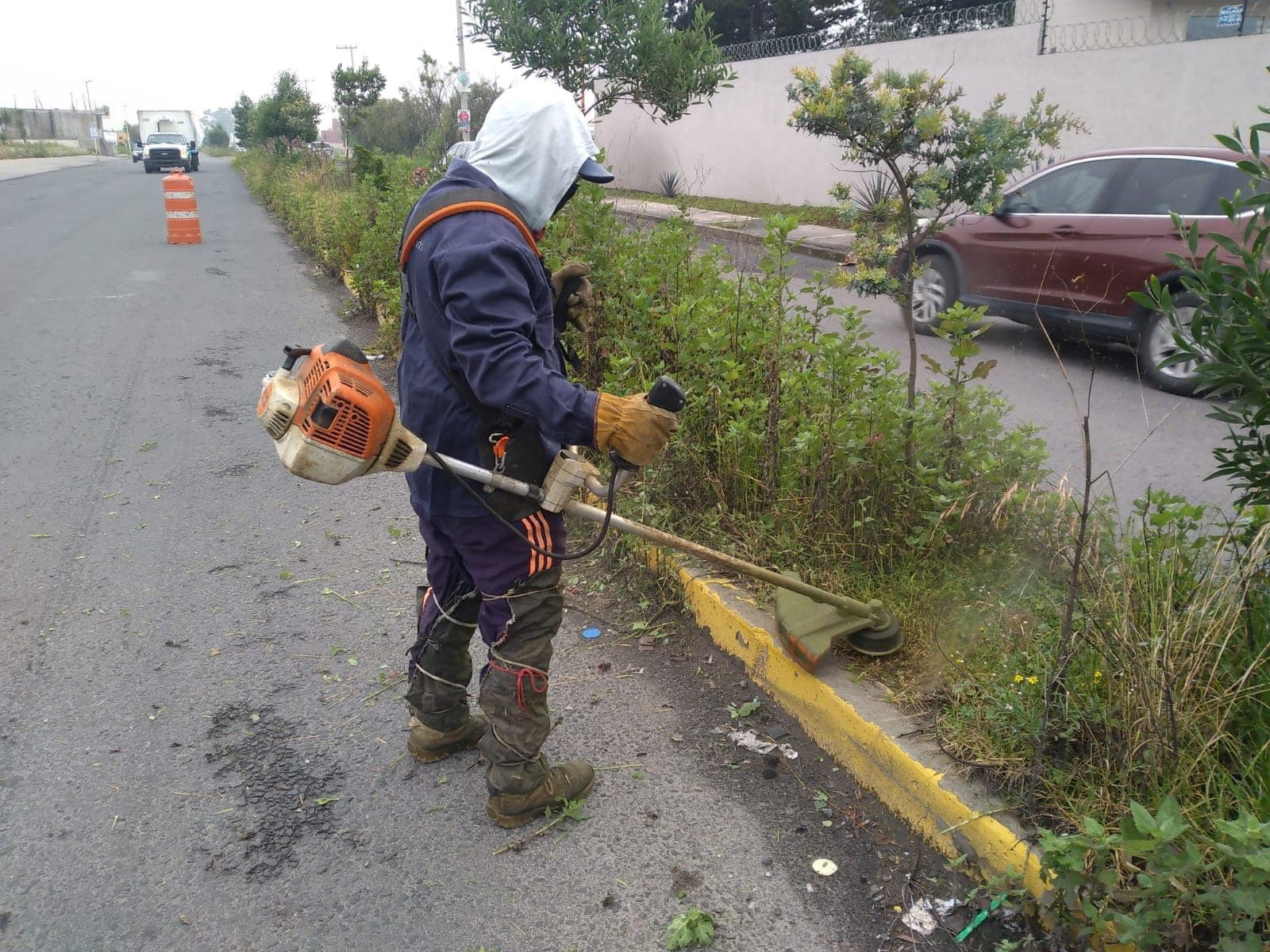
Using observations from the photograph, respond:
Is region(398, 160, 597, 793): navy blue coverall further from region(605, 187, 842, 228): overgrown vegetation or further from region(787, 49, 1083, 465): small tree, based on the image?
region(605, 187, 842, 228): overgrown vegetation

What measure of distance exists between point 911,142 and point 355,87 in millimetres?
25889

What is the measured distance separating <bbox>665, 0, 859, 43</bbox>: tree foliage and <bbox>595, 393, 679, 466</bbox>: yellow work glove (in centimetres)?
3128

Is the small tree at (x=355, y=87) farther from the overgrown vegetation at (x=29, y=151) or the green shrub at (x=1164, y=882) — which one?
the overgrown vegetation at (x=29, y=151)

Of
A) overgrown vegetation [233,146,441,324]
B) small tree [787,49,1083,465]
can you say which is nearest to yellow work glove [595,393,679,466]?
small tree [787,49,1083,465]

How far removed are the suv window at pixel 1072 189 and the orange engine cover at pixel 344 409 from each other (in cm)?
680

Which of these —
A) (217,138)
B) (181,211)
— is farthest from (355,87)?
(217,138)

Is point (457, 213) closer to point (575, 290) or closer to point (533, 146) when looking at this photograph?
point (533, 146)

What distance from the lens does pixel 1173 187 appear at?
705cm

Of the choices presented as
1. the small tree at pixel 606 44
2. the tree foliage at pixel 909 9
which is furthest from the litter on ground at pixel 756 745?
the tree foliage at pixel 909 9

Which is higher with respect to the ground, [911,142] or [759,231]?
[911,142]

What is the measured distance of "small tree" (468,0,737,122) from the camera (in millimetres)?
14422

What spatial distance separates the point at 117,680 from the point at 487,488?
1.83 metres

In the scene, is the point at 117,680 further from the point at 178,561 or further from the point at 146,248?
the point at 146,248

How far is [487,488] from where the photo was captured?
2504 millimetres
